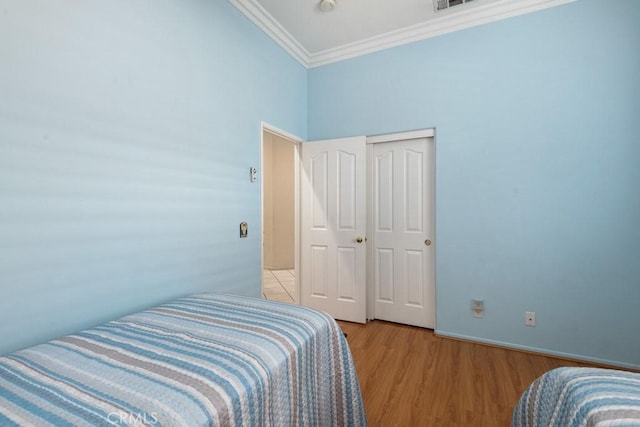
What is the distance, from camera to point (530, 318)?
2400mm

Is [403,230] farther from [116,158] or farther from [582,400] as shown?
[116,158]

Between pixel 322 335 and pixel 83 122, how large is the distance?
1544 mm

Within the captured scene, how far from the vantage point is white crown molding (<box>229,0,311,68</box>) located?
2.36m

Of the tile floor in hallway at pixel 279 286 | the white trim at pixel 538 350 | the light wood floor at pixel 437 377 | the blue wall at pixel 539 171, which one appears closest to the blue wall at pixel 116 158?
the light wood floor at pixel 437 377

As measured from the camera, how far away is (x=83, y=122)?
1364 mm

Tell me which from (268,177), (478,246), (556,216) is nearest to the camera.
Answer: (556,216)

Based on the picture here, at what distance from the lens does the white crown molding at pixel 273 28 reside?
7.75 feet

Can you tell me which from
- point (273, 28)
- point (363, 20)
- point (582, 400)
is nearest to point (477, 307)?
point (582, 400)

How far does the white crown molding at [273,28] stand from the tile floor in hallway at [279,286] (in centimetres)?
282

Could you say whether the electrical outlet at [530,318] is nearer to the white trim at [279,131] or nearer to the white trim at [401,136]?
the white trim at [401,136]

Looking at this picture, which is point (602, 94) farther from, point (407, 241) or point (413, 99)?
point (407, 241)

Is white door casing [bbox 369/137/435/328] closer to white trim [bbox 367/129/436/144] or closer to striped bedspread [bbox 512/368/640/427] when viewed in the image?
white trim [bbox 367/129/436/144]

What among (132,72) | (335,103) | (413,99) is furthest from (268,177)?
(132,72)

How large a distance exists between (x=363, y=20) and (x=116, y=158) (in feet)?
7.98
